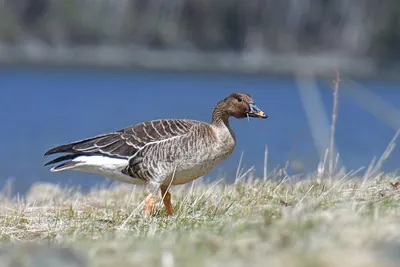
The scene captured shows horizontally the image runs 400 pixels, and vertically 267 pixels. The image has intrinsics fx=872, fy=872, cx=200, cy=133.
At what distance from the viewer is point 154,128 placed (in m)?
6.63

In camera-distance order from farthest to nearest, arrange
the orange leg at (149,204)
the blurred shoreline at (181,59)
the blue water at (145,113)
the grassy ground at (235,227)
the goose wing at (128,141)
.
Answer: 1. the blurred shoreline at (181,59)
2. the blue water at (145,113)
3. the goose wing at (128,141)
4. the orange leg at (149,204)
5. the grassy ground at (235,227)

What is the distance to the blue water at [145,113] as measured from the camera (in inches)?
725

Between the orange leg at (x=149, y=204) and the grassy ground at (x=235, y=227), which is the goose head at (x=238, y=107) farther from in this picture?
the orange leg at (x=149, y=204)

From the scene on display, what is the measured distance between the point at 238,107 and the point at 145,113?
23.1m

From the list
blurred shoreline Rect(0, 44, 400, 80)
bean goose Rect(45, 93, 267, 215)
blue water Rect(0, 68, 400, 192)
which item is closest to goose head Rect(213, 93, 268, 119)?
bean goose Rect(45, 93, 267, 215)

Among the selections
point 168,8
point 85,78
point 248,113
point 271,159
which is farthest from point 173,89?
point 168,8

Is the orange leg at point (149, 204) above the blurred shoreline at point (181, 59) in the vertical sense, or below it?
above

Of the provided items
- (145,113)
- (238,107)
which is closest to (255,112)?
(238,107)

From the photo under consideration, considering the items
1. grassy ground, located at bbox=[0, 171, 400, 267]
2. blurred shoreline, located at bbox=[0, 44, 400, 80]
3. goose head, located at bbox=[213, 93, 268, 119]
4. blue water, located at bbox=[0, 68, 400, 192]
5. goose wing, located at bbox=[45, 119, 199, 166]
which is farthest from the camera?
blurred shoreline, located at bbox=[0, 44, 400, 80]

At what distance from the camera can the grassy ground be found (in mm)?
3506

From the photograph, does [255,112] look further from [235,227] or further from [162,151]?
[235,227]

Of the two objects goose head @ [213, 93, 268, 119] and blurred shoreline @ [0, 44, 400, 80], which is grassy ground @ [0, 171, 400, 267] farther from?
blurred shoreline @ [0, 44, 400, 80]

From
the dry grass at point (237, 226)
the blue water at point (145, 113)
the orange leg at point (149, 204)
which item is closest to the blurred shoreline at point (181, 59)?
the blue water at point (145, 113)

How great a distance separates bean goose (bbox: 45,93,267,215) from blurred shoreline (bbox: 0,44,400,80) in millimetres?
51929
